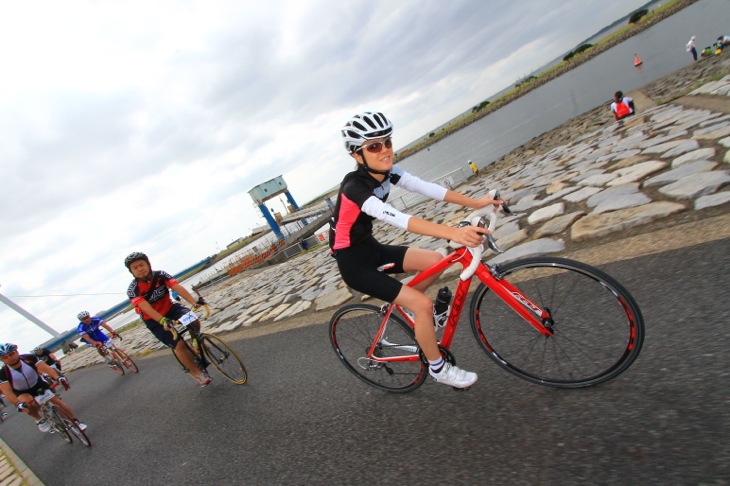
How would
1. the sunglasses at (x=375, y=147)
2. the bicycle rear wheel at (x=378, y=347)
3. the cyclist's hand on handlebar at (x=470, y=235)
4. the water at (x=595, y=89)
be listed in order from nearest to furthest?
the cyclist's hand on handlebar at (x=470, y=235)
the sunglasses at (x=375, y=147)
the bicycle rear wheel at (x=378, y=347)
the water at (x=595, y=89)

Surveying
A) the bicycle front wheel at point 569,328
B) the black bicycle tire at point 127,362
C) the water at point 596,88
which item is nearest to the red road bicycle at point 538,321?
the bicycle front wheel at point 569,328

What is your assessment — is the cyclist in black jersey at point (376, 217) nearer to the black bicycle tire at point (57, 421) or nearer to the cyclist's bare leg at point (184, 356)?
the cyclist's bare leg at point (184, 356)

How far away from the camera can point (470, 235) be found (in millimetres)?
2307

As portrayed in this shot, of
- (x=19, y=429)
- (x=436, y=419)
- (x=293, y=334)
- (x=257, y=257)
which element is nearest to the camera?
(x=436, y=419)

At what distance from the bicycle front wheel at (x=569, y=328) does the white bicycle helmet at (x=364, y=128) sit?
1386 millimetres

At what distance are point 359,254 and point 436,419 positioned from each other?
150 centimetres

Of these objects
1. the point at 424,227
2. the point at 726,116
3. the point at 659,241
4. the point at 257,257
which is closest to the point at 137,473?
the point at 424,227

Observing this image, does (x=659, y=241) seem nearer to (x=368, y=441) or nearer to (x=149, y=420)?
(x=368, y=441)

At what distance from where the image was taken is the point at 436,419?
2.89 metres

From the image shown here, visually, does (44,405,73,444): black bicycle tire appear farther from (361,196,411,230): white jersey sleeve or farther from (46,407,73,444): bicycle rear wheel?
(361,196,411,230): white jersey sleeve

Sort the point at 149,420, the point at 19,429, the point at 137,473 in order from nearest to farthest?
1. the point at 137,473
2. the point at 149,420
3. the point at 19,429

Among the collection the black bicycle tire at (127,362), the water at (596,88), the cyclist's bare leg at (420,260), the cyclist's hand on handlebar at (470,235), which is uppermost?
the cyclist's hand on handlebar at (470,235)

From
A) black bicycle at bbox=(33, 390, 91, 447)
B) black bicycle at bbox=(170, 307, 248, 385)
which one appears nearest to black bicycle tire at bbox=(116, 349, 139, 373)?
black bicycle at bbox=(33, 390, 91, 447)

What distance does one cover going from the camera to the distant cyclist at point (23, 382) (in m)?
6.18
